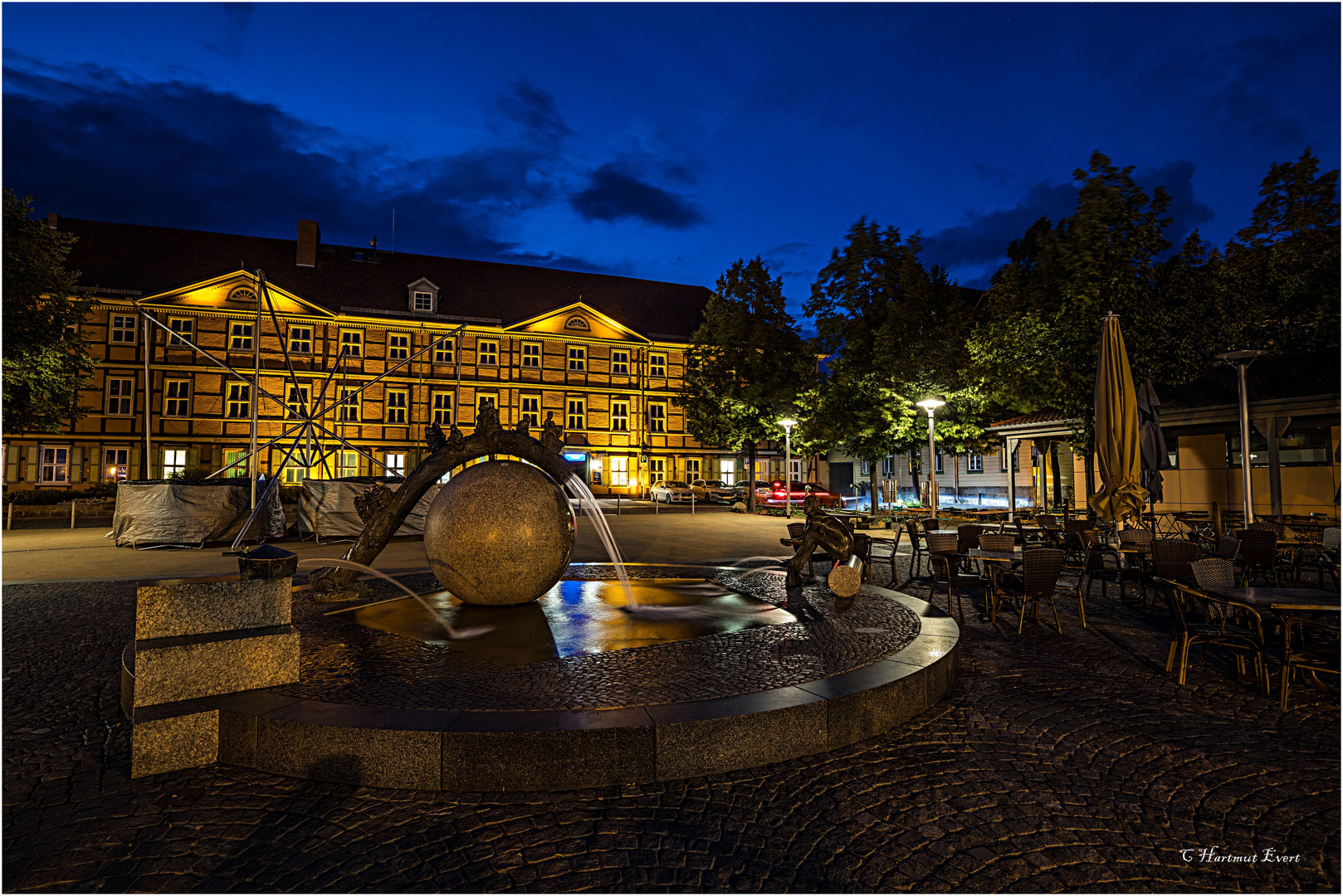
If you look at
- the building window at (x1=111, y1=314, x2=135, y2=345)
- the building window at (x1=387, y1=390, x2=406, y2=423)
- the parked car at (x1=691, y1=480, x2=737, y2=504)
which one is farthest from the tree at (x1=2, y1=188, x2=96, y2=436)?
the parked car at (x1=691, y1=480, x2=737, y2=504)

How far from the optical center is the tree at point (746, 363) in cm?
2914

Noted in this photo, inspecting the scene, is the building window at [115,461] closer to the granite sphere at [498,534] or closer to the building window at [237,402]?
the building window at [237,402]

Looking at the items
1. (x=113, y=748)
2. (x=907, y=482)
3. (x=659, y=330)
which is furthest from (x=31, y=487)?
(x=907, y=482)

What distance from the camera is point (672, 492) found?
38.9m

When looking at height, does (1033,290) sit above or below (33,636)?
above

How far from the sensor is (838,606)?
7.88 m

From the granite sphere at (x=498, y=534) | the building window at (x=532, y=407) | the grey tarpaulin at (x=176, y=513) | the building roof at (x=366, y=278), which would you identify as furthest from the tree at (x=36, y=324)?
the granite sphere at (x=498, y=534)

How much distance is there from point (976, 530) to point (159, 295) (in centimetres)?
4009

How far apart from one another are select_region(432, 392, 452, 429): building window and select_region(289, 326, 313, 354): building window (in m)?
7.10

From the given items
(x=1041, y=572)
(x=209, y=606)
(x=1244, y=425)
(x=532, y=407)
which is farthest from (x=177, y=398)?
(x=1244, y=425)

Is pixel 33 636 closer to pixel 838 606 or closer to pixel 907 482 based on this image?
pixel 838 606

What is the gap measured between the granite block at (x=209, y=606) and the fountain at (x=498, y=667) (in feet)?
0.04

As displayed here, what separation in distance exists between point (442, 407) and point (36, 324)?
18.1 m

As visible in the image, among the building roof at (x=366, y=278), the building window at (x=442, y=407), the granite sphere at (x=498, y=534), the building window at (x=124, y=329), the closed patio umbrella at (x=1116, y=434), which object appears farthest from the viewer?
the building window at (x=442, y=407)
